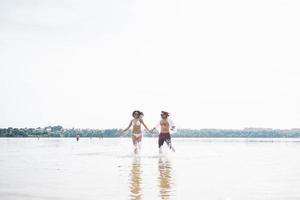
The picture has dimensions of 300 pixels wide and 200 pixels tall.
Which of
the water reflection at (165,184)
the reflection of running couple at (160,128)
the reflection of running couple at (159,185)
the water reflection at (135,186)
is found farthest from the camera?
the reflection of running couple at (160,128)

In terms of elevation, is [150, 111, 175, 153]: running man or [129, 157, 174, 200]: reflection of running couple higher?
[150, 111, 175, 153]: running man

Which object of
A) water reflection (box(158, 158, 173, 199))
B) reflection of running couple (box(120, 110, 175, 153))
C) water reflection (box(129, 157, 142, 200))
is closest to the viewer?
water reflection (box(129, 157, 142, 200))

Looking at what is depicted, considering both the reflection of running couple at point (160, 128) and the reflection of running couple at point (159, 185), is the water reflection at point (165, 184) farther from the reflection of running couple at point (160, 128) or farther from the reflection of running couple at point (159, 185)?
the reflection of running couple at point (160, 128)

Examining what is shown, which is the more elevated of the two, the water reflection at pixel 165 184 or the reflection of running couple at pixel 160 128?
the reflection of running couple at pixel 160 128

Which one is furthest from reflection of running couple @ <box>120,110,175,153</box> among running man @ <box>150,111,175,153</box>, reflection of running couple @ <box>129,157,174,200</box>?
reflection of running couple @ <box>129,157,174,200</box>

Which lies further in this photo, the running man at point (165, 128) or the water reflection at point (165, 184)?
the running man at point (165, 128)

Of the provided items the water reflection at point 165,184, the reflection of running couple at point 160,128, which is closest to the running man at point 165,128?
the reflection of running couple at point 160,128

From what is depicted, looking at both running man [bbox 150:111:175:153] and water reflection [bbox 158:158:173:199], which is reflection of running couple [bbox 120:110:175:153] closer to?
running man [bbox 150:111:175:153]

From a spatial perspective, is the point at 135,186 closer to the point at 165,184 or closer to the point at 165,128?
the point at 165,184

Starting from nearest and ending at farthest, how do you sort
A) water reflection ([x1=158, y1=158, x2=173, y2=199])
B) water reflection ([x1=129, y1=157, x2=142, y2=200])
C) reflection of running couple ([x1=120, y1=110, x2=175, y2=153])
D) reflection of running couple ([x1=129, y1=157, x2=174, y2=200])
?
water reflection ([x1=129, y1=157, x2=142, y2=200])
reflection of running couple ([x1=129, y1=157, x2=174, y2=200])
water reflection ([x1=158, y1=158, x2=173, y2=199])
reflection of running couple ([x1=120, y1=110, x2=175, y2=153])

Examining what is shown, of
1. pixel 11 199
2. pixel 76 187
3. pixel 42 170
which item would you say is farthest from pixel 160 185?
pixel 42 170

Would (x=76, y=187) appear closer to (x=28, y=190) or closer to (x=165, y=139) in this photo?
(x=28, y=190)

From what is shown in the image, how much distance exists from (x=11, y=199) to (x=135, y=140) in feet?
58.3

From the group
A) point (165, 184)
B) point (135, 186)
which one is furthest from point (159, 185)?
point (135, 186)
